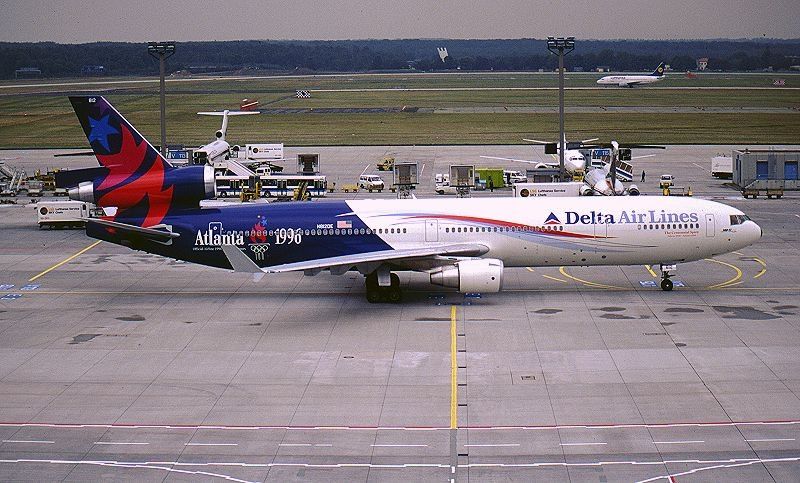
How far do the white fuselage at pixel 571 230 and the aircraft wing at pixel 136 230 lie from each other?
887cm

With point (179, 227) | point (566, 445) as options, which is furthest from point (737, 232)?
point (179, 227)

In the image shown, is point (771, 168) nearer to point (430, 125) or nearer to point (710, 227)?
point (710, 227)

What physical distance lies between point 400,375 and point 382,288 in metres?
10.9

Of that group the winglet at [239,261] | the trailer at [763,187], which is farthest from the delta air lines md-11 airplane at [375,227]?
the trailer at [763,187]

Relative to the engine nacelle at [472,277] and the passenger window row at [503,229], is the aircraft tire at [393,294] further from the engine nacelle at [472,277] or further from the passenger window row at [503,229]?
the passenger window row at [503,229]

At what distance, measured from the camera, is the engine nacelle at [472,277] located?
43.4 meters

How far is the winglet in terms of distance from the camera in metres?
39.0

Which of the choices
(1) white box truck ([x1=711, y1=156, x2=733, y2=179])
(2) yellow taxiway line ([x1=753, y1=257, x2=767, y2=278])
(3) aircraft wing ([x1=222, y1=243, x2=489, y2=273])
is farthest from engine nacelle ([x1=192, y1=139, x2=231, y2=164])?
(2) yellow taxiway line ([x1=753, y1=257, x2=767, y2=278])

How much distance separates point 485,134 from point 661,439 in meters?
104

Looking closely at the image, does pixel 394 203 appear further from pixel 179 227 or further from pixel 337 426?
pixel 337 426

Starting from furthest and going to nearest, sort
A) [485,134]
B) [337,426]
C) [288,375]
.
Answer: [485,134] < [288,375] < [337,426]

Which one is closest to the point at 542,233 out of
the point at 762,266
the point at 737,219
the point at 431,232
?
the point at 431,232

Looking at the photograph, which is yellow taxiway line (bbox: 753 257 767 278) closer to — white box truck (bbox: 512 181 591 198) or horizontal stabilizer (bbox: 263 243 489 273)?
horizontal stabilizer (bbox: 263 243 489 273)

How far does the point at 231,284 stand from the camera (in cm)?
4950
